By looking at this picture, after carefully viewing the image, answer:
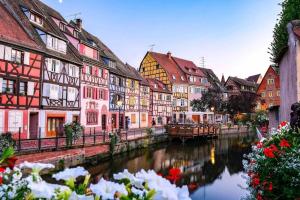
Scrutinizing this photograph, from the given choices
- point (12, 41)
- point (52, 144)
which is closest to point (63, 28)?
point (12, 41)

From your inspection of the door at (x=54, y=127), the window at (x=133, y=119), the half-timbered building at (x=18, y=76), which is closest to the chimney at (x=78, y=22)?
the half-timbered building at (x=18, y=76)

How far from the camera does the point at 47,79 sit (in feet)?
79.8

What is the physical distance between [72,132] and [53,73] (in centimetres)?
696

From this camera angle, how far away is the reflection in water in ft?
57.3

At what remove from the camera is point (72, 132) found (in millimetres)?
20719

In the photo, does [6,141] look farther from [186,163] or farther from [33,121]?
[186,163]

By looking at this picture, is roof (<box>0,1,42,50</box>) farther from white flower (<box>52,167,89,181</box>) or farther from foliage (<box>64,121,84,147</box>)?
white flower (<box>52,167,89,181</box>)

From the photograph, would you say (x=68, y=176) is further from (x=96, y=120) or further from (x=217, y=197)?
(x=96, y=120)

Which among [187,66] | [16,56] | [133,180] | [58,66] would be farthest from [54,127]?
[187,66]

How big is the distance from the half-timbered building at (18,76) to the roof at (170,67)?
35270mm

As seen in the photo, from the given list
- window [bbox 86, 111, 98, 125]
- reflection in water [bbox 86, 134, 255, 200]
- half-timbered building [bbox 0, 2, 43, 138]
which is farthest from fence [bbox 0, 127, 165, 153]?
window [bbox 86, 111, 98, 125]

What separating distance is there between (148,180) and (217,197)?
15.5 metres

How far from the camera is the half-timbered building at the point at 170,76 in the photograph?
56244 mm

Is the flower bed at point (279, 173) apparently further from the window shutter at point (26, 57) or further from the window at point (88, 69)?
the window at point (88, 69)
